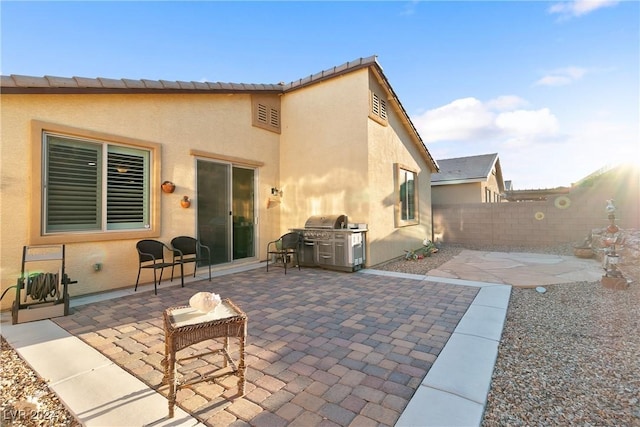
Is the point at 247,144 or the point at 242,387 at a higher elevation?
the point at 247,144

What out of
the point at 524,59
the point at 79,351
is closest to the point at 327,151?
the point at 524,59

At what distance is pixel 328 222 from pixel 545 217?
28.0 feet

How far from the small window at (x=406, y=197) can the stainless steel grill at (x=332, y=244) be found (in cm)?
214

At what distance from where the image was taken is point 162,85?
213 inches

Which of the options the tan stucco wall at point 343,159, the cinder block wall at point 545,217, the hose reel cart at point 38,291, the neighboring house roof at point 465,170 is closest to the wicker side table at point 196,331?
the hose reel cart at point 38,291

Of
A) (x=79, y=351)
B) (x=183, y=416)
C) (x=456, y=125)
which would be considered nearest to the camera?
(x=183, y=416)

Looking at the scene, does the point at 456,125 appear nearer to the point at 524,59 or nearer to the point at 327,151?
the point at 524,59

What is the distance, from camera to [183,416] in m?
1.84

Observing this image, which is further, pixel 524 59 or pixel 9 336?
pixel 524 59

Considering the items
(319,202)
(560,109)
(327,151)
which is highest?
(560,109)

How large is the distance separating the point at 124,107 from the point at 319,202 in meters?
4.63

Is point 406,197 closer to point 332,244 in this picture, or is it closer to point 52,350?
point 332,244

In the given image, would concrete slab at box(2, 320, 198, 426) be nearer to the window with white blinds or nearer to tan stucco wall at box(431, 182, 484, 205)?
the window with white blinds

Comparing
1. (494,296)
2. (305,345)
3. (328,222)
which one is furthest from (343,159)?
(305,345)
